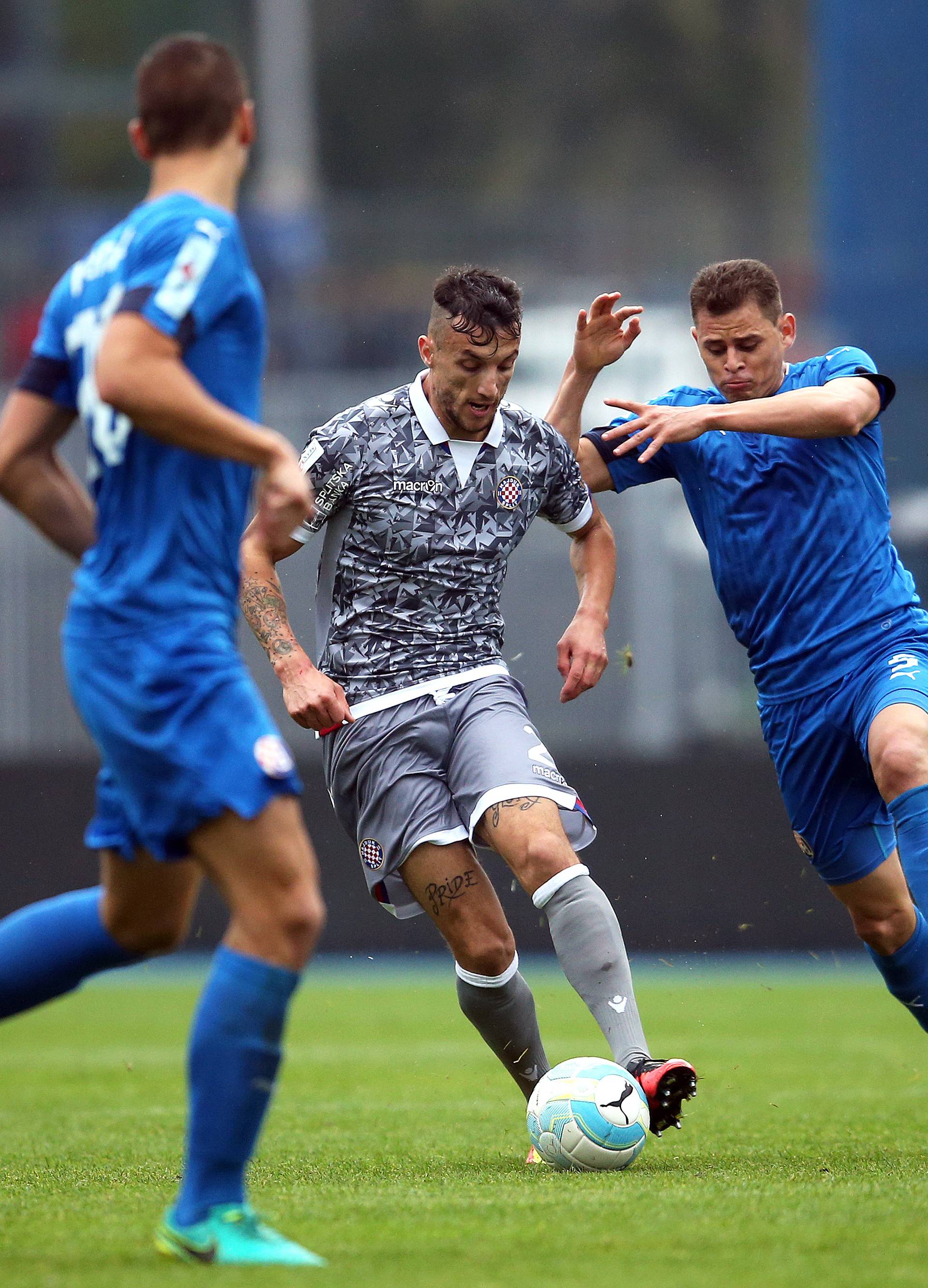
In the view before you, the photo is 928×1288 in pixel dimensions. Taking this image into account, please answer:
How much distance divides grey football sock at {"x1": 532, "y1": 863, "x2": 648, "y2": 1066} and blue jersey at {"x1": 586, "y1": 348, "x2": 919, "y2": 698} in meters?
0.94

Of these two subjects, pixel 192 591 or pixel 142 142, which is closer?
pixel 192 591

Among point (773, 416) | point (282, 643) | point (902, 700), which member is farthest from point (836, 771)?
point (282, 643)

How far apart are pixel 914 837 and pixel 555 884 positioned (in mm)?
968

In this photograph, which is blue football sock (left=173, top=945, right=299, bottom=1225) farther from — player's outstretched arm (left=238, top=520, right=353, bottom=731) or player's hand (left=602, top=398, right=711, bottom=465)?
player's hand (left=602, top=398, right=711, bottom=465)

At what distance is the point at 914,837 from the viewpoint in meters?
4.66

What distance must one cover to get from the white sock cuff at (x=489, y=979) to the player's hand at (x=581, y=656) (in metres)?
0.84

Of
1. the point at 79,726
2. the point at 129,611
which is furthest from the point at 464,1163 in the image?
the point at 79,726

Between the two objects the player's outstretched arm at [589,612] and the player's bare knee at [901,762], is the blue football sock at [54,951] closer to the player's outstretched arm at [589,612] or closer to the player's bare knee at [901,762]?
the player's outstretched arm at [589,612]

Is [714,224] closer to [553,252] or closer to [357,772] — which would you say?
[553,252]

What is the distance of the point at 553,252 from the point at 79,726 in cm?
947

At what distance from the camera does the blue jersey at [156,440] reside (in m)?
3.43

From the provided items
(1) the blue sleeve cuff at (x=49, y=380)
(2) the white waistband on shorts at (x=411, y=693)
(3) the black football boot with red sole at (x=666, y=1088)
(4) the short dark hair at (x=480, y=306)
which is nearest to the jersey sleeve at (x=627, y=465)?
(4) the short dark hair at (x=480, y=306)

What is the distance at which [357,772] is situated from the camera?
525cm

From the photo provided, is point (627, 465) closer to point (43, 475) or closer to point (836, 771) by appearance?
point (836, 771)
